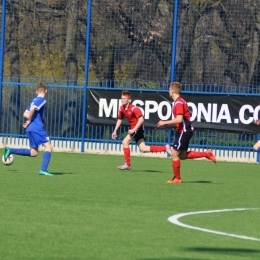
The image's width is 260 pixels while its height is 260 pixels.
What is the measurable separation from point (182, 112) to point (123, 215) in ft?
14.7

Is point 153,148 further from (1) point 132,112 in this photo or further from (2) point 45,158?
(2) point 45,158

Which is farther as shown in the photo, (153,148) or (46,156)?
(153,148)

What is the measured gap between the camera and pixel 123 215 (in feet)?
31.7

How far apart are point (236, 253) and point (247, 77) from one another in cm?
1867

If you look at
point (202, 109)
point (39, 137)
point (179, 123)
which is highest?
point (202, 109)

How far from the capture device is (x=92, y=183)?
1419 cm

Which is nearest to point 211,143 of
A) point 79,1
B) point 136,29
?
point 136,29

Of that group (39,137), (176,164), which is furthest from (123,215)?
(39,137)

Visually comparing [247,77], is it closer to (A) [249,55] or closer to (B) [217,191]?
(A) [249,55]

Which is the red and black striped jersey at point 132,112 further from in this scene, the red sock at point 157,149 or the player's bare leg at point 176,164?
the player's bare leg at point 176,164

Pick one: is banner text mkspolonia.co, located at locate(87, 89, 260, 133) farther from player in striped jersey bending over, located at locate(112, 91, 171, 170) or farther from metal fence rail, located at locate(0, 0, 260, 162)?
player in striped jersey bending over, located at locate(112, 91, 171, 170)

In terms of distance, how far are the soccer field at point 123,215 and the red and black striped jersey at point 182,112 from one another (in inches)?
38.5

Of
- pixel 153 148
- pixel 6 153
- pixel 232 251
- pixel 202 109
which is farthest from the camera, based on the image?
pixel 202 109

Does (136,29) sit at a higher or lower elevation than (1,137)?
higher
